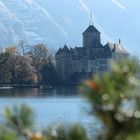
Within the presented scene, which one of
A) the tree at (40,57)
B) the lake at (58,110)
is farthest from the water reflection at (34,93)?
the tree at (40,57)

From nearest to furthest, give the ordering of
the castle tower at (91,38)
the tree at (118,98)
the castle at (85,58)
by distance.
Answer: the tree at (118,98) → the castle at (85,58) → the castle tower at (91,38)

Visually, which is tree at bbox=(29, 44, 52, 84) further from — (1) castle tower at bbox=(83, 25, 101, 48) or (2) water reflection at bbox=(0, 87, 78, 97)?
(1) castle tower at bbox=(83, 25, 101, 48)

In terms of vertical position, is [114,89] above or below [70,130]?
above

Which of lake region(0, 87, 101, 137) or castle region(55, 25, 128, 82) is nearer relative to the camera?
lake region(0, 87, 101, 137)

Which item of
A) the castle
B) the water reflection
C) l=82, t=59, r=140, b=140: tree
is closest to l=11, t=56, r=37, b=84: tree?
the water reflection

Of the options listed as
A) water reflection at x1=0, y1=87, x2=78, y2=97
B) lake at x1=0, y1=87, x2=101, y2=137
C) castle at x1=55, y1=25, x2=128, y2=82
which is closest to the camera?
lake at x1=0, y1=87, x2=101, y2=137

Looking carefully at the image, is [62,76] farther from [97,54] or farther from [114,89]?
[114,89]

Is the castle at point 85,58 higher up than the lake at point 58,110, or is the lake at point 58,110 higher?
the castle at point 85,58

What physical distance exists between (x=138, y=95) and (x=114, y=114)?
Answer: 103 millimetres

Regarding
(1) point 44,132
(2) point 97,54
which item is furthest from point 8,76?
(1) point 44,132

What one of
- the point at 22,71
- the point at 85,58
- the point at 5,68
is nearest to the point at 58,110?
the point at 5,68

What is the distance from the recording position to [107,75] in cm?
213

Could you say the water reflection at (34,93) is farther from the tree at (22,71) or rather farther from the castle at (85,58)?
the castle at (85,58)

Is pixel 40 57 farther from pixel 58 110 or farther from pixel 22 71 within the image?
pixel 58 110
